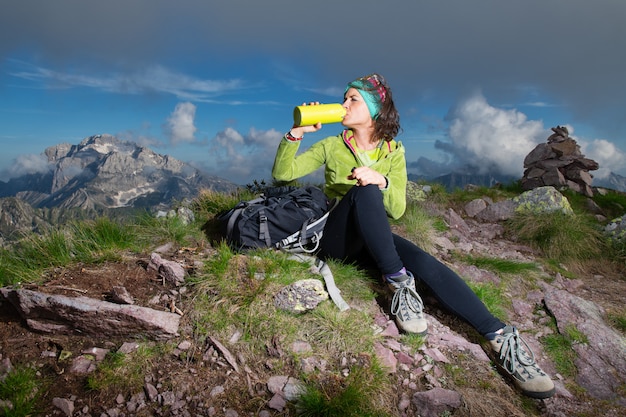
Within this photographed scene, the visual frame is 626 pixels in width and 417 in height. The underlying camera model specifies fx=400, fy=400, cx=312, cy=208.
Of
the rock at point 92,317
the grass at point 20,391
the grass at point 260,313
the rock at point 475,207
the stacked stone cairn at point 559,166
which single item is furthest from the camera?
the stacked stone cairn at point 559,166

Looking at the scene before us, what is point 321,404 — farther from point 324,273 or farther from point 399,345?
point 324,273

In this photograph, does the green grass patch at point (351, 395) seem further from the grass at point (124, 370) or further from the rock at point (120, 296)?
the rock at point (120, 296)

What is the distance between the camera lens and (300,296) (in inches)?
151

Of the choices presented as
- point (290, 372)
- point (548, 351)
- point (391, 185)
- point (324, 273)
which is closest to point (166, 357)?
point (290, 372)

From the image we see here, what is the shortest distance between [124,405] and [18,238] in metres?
2.93

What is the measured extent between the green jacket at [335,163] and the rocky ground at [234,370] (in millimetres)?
1396

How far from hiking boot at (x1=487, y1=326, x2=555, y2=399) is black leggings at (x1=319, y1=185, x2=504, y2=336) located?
0.44ft

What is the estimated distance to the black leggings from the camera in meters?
3.89

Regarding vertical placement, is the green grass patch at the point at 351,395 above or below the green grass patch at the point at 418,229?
below

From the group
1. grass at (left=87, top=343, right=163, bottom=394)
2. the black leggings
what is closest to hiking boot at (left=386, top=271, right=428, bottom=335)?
the black leggings

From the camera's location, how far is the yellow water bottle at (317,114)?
12.5ft

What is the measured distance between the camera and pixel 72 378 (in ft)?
10.1

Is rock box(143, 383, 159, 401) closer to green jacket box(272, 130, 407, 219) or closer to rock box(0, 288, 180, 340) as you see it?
rock box(0, 288, 180, 340)

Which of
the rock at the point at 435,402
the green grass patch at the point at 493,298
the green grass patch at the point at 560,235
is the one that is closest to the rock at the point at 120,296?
the rock at the point at 435,402
